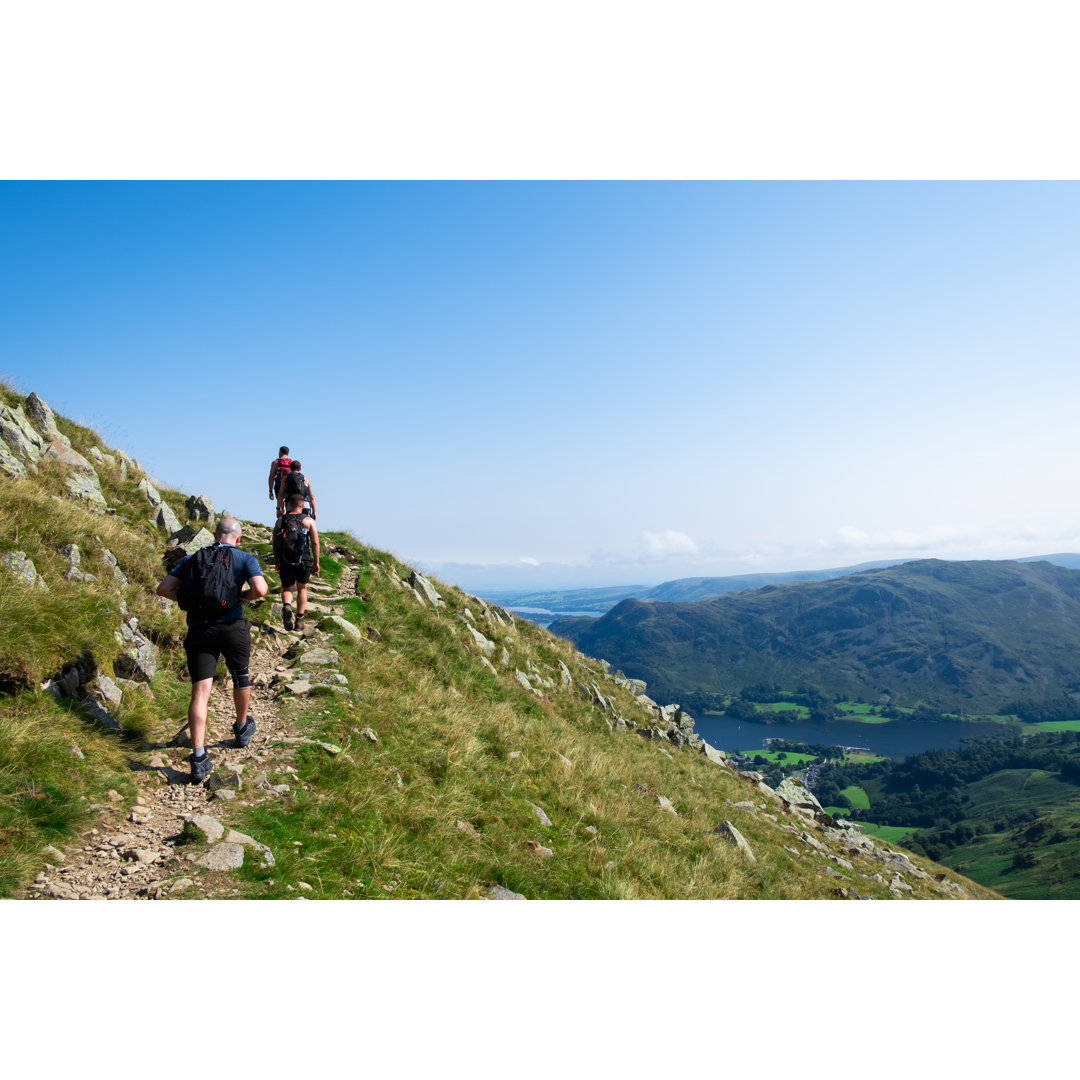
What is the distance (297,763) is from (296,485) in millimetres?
7771

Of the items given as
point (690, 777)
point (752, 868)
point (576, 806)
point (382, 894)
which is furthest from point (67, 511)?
point (690, 777)

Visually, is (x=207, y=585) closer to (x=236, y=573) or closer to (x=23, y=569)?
(x=236, y=573)

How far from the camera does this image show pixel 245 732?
8992 millimetres


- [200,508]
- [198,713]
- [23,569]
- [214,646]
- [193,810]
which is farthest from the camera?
[200,508]

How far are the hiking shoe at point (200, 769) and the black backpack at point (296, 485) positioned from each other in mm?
7702

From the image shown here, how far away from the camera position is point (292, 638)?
1345 cm

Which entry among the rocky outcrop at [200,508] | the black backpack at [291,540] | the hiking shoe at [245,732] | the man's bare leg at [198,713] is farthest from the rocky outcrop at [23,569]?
the rocky outcrop at [200,508]

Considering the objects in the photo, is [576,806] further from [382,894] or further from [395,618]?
[395,618]

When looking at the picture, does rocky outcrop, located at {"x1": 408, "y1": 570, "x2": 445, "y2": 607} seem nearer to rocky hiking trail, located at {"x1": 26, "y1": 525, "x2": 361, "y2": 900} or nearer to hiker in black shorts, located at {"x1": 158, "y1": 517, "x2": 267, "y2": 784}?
rocky hiking trail, located at {"x1": 26, "y1": 525, "x2": 361, "y2": 900}

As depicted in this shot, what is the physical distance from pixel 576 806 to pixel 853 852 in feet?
52.6

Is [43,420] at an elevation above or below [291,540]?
above

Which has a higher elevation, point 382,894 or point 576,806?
point 382,894

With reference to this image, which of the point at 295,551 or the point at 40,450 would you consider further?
the point at 40,450

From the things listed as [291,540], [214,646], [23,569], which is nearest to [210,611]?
[214,646]
